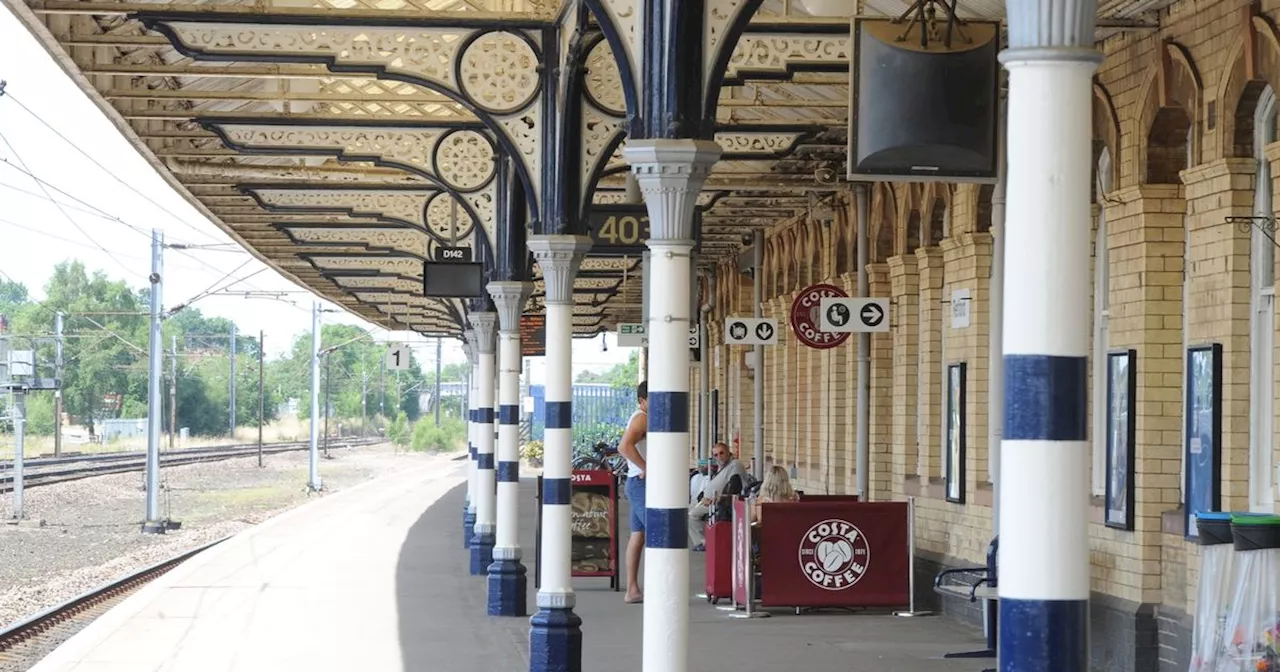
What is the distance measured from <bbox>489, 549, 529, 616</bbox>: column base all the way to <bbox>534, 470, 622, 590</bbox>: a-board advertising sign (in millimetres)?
1453

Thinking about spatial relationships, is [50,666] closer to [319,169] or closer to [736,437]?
[319,169]

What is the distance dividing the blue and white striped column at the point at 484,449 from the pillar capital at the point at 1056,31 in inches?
568

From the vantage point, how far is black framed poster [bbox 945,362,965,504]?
16000 millimetres

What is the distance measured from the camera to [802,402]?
24.2 m

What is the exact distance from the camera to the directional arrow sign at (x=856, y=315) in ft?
57.4

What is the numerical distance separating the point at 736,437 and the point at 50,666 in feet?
53.6

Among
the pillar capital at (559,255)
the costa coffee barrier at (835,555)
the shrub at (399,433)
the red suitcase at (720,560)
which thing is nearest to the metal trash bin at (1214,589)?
the pillar capital at (559,255)

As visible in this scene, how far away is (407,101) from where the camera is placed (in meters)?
16.5

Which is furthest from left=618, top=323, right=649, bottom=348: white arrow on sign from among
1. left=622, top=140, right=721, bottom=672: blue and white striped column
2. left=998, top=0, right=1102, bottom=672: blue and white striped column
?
left=998, top=0, right=1102, bottom=672: blue and white striped column

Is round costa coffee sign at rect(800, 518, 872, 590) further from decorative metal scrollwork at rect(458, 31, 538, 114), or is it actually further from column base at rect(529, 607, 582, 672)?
decorative metal scrollwork at rect(458, 31, 538, 114)

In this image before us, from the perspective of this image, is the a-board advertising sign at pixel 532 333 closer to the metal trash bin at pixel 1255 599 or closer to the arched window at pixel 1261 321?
the arched window at pixel 1261 321

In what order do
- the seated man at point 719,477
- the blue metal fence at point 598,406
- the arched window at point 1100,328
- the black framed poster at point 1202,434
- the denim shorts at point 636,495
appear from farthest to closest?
the blue metal fence at point 598,406, the seated man at point 719,477, the denim shorts at point 636,495, the arched window at point 1100,328, the black framed poster at point 1202,434

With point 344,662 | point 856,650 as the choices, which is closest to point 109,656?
point 344,662

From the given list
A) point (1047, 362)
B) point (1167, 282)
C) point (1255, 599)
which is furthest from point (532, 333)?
point (1047, 362)
